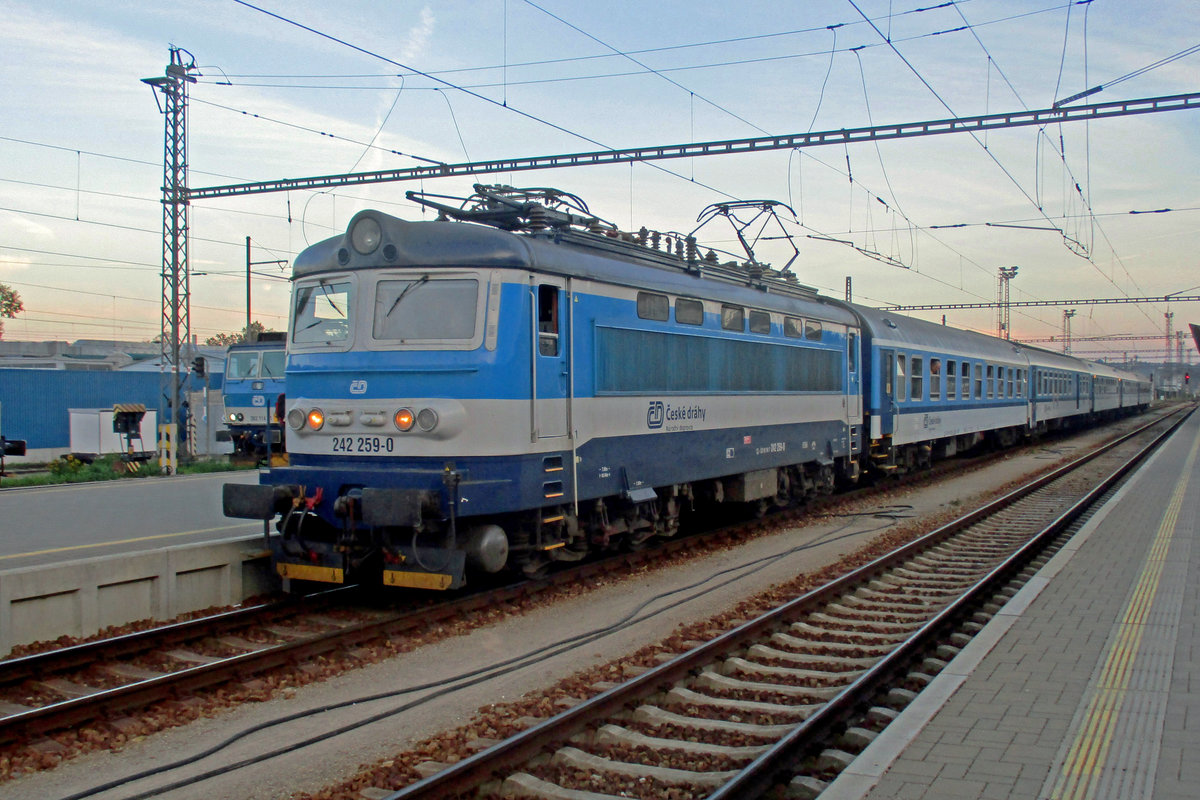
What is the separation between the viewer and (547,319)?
9.15 metres

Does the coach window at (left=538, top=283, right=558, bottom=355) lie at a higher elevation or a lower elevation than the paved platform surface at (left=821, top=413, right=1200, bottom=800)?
higher

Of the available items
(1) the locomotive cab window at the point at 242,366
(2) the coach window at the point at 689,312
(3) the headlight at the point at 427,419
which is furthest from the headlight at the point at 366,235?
(1) the locomotive cab window at the point at 242,366

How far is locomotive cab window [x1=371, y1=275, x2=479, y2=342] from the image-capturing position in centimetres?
859

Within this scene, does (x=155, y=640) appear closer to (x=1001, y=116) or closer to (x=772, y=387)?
(x=772, y=387)

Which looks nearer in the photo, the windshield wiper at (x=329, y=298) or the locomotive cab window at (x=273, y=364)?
the windshield wiper at (x=329, y=298)

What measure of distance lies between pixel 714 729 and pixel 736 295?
306 inches

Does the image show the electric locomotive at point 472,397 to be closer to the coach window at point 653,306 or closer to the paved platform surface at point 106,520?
the coach window at point 653,306

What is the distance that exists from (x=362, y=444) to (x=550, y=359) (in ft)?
6.22

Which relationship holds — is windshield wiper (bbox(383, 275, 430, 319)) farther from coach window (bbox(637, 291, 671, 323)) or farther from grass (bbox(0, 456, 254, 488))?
grass (bbox(0, 456, 254, 488))

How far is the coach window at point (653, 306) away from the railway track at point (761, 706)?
11.5ft

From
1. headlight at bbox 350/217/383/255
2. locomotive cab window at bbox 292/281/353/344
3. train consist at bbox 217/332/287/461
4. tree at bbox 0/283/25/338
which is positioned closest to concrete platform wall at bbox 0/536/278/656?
locomotive cab window at bbox 292/281/353/344

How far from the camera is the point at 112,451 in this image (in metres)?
26.3

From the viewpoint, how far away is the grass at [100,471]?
19.9 m

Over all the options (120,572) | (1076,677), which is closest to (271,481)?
(120,572)
